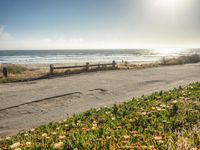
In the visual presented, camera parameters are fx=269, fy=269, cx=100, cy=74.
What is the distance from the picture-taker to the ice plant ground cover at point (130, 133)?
3.46 meters

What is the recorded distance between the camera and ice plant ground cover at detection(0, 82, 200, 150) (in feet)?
11.4

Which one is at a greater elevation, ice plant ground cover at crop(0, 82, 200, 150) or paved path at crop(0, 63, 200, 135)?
ice plant ground cover at crop(0, 82, 200, 150)

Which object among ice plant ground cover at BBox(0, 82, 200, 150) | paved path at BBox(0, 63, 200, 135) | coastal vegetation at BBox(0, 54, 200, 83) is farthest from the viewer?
coastal vegetation at BBox(0, 54, 200, 83)

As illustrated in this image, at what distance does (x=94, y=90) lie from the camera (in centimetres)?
1510

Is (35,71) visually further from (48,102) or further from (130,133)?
(130,133)

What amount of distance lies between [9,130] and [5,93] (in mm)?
7015

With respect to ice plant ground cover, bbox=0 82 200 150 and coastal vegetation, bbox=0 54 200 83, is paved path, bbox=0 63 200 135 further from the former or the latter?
coastal vegetation, bbox=0 54 200 83

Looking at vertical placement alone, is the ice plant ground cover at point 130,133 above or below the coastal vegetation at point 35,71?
above

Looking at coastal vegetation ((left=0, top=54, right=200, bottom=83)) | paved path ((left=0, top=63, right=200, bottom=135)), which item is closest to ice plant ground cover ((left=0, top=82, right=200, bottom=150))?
paved path ((left=0, top=63, right=200, bottom=135))

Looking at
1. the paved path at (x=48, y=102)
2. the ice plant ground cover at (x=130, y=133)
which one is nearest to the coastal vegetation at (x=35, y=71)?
the paved path at (x=48, y=102)

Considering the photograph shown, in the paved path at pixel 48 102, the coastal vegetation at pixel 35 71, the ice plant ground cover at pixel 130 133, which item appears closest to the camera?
the ice plant ground cover at pixel 130 133

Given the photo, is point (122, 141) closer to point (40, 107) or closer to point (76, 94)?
point (40, 107)

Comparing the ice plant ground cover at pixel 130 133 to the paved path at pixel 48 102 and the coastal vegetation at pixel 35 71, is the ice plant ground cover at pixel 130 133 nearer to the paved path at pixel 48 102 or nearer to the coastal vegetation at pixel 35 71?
the paved path at pixel 48 102

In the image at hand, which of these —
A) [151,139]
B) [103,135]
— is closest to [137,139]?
[151,139]
